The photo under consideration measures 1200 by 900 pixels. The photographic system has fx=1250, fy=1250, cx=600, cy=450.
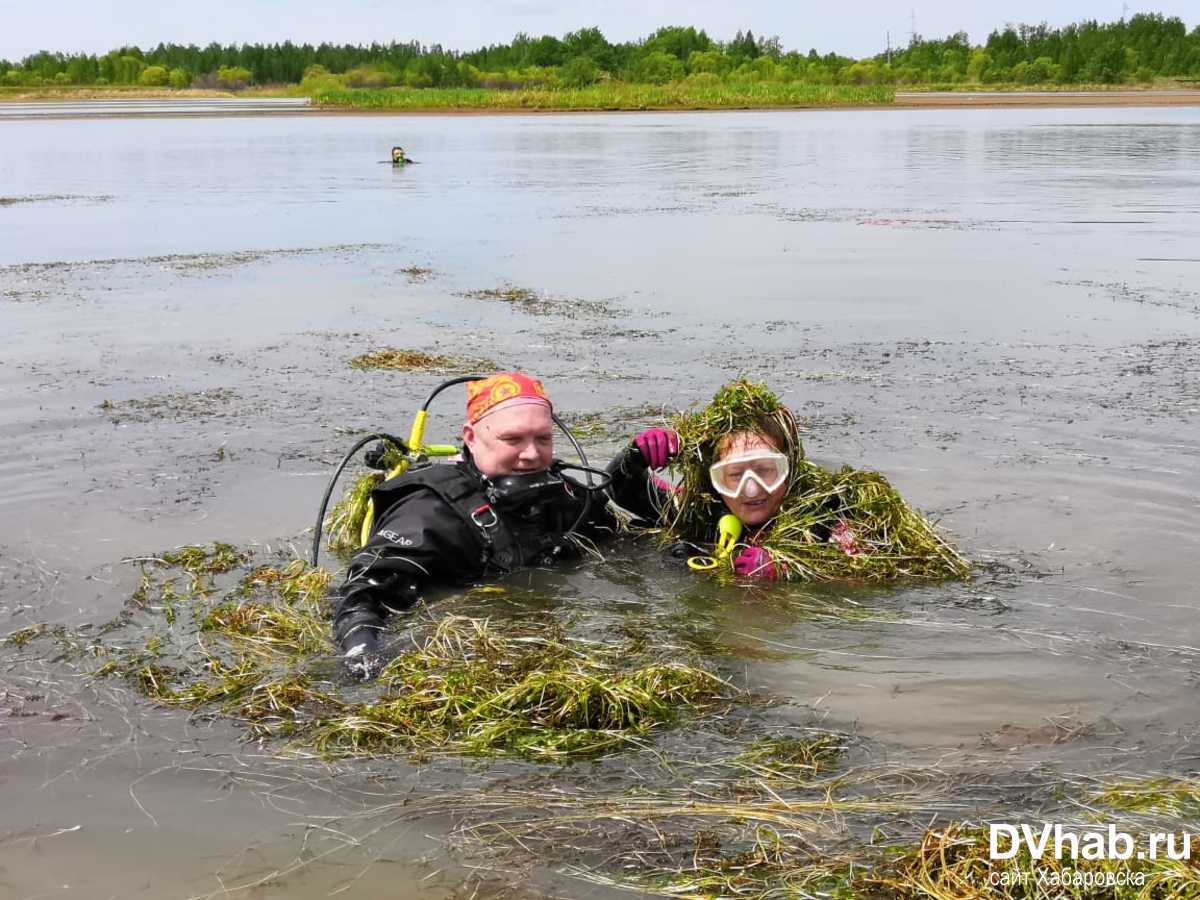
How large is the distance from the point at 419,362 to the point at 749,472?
5133 millimetres

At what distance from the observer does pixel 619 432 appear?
8.16m

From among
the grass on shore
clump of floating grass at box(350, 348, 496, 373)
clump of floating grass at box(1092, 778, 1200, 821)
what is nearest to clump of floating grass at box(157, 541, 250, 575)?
clump of floating grass at box(350, 348, 496, 373)

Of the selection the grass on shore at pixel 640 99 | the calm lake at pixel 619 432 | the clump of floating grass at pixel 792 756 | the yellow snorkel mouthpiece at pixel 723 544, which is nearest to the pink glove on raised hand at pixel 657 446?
the yellow snorkel mouthpiece at pixel 723 544

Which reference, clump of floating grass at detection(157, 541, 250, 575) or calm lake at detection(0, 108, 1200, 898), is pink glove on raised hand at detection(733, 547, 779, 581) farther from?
clump of floating grass at detection(157, 541, 250, 575)

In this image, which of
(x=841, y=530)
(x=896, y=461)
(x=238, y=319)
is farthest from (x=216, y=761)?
(x=238, y=319)

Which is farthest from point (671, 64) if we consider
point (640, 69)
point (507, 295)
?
point (507, 295)

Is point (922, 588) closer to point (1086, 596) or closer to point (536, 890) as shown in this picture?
point (1086, 596)

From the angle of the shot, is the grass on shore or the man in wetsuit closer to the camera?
the man in wetsuit

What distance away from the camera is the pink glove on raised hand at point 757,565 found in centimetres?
571

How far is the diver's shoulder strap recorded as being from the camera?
5473 mm

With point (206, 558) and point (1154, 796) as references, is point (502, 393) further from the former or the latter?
point (1154, 796)

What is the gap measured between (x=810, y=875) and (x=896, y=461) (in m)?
4.67

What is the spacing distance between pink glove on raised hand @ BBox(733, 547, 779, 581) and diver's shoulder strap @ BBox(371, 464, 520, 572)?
1.06 m

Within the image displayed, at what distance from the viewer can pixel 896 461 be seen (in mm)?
7598
